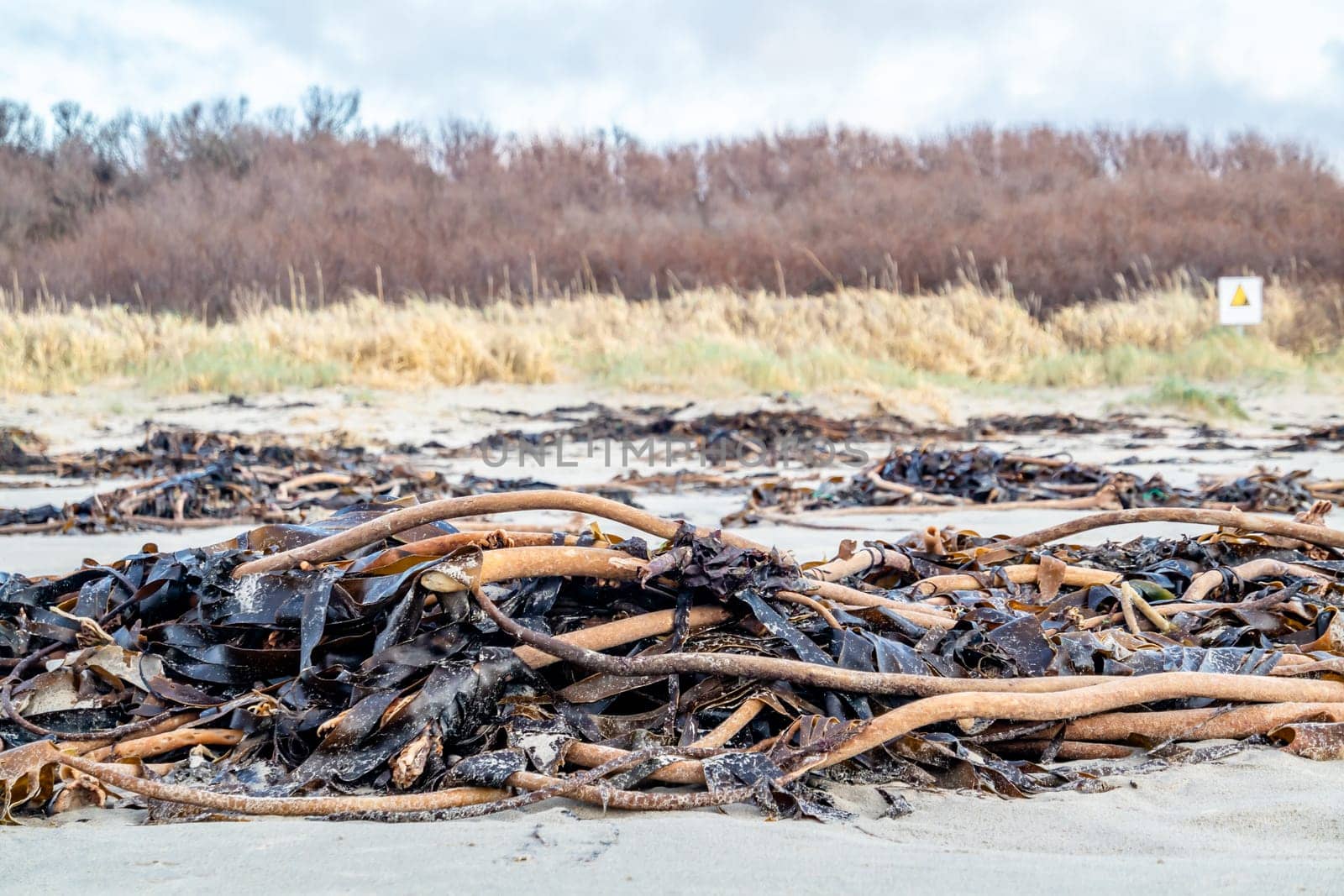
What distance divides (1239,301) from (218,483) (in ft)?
37.0

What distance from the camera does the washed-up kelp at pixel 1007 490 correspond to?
13.6ft

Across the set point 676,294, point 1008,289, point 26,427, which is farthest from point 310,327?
point 1008,289

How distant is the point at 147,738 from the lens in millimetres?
1381

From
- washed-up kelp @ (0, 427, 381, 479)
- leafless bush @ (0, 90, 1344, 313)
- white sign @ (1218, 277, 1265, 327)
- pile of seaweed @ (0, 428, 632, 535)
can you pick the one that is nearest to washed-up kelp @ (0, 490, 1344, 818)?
pile of seaweed @ (0, 428, 632, 535)

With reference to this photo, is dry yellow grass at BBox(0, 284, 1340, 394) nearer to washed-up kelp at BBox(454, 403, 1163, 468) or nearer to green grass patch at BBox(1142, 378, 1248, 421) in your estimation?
washed-up kelp at BBox(454, 403, 1163, 468)

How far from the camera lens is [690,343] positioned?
11.0 metres

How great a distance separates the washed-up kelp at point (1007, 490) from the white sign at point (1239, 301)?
8084mm

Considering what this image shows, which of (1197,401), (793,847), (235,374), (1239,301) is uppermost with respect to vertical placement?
(1239,301)

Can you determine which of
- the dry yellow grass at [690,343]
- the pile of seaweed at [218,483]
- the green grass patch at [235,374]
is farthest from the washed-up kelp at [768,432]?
the green grass patch at [235,374]

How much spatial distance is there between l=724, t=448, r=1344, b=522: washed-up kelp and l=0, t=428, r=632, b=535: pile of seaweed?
95cm

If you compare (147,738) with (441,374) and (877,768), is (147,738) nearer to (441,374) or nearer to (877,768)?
(877,768)

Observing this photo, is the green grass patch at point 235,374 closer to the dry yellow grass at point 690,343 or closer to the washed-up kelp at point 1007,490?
the dry yellow grass at point 690,343

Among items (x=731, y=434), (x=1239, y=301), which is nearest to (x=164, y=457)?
(x=731, y=434)

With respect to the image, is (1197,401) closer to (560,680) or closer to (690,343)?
(690,343)
